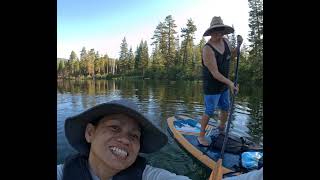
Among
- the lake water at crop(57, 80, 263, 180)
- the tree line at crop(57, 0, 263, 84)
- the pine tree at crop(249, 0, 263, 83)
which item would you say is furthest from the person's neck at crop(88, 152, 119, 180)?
the pine tree at crop(249, 0, 263, 83)

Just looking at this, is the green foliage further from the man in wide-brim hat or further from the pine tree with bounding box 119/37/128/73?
the man in wide-brim hat

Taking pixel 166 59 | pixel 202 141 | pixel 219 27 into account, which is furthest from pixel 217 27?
pixel 202 141

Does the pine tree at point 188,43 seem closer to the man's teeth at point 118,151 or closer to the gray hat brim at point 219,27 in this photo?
the gray hat brim at point 219,27

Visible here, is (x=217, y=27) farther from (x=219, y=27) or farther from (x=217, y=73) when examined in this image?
(x=217, y=73)

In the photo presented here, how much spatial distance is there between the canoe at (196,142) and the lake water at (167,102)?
0.12ft

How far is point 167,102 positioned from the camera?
168 centimetres

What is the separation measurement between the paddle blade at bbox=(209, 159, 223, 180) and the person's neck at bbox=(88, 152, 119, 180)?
0.54 metres

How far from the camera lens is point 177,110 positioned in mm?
1717

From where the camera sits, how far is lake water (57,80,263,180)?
58.8 inches

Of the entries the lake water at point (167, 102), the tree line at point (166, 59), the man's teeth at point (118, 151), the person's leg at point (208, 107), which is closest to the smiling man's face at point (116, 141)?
the man's teeth at point (118, 151)

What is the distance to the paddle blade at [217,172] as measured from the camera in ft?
4.92
